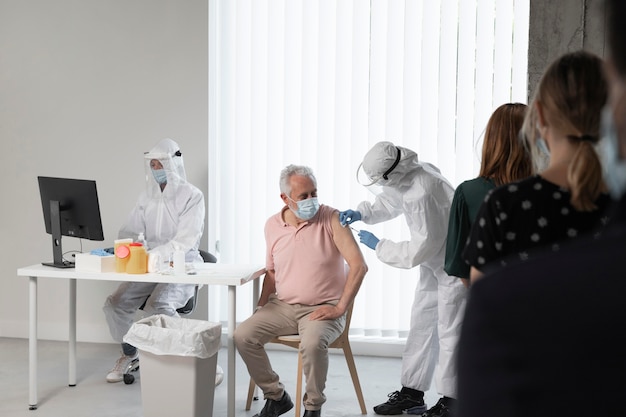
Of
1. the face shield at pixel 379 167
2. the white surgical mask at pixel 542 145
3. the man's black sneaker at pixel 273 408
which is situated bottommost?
the man's black sneaker at pixel 273 408

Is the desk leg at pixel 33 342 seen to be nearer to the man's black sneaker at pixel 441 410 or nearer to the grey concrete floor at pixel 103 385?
the grey concrete floor at pixel 103 385

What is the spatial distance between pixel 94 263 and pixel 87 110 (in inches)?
67.7

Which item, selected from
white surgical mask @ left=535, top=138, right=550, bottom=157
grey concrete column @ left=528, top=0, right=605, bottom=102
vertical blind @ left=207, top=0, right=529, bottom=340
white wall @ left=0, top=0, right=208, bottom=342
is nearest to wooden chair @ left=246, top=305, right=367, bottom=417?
vertical blind @ left=207, top=0, right=529, bottom=340

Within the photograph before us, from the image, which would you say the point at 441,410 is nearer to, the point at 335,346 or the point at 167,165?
the point at 335,346

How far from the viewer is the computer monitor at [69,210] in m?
3.67

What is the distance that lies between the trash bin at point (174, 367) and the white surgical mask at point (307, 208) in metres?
0.64

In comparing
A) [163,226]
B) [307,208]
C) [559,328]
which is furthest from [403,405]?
[559,328]

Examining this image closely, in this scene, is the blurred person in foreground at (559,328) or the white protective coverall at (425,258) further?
the white protective coverall at (425,258)

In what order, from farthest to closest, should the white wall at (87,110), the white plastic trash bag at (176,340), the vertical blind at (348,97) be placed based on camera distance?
the white wall at (87,110) < the vertical blind at (348,97) < the white plastic trash bag at (176,340)

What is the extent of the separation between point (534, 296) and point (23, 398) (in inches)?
149

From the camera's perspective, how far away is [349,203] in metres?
4.61

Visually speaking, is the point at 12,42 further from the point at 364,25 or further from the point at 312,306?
the point at 312,306

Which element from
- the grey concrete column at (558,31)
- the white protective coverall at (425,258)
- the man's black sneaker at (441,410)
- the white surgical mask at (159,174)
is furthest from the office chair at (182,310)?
the grey concrete column at (558,31)

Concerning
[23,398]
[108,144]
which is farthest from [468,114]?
[23,398]
